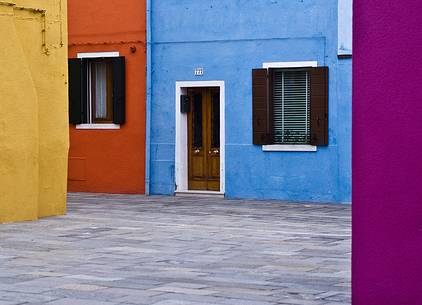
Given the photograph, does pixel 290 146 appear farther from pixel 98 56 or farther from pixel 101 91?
pixel 98 56

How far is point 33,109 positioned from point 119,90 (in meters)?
6.58

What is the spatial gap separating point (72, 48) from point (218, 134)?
3.87 metres

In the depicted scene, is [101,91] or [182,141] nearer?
[182,141]

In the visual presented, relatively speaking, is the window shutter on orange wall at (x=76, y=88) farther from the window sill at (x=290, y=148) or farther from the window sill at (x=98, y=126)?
the window sill at (x=290, y=148)

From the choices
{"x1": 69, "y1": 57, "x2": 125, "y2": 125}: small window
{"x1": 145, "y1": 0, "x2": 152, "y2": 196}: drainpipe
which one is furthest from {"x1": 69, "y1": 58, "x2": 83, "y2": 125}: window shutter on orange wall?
{"x1": 145, "y1": 0, "x2": 152, "y2": 196}: drainpipe

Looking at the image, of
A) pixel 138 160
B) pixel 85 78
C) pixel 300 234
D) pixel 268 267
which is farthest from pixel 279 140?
pixel 268 267

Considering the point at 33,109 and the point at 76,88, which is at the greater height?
the point at 76,88

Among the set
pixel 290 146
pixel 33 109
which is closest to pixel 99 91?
pixel 290 146

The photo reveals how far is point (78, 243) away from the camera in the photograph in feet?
46.1

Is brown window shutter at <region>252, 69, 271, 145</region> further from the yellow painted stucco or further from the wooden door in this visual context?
the yellow painted stucco
